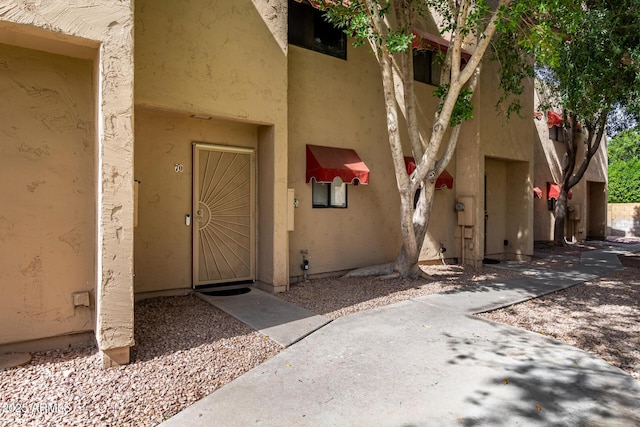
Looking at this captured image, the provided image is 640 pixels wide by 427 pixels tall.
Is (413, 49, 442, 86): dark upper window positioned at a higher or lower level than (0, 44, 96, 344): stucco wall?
higher

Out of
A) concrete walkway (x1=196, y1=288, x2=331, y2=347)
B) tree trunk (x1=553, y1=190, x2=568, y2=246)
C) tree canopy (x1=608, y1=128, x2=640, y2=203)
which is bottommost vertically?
concrete walkway (x1=196, y1=288, x2=331, y2=347)

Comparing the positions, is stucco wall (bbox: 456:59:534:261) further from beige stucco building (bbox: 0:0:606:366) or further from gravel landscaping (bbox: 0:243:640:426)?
gravel landscaping (bbox: 0:243:640:426)

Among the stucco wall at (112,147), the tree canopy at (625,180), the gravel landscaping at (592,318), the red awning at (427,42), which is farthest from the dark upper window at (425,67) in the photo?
the tree canopy at (625,180)

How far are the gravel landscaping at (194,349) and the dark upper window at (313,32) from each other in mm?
5439

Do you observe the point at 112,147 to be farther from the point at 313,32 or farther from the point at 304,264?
the point at 313,32

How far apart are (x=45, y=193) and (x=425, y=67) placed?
9.92m

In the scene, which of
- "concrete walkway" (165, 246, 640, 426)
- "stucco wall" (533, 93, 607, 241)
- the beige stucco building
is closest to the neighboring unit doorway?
"stucco wall" (533, 93, 607, 241)

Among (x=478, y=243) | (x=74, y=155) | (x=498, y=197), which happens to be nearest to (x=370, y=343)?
(x=74, y=155)

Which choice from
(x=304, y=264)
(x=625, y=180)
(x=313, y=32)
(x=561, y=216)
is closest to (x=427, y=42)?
(x=313, y=32)

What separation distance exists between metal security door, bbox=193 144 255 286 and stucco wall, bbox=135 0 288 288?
0.30 metres

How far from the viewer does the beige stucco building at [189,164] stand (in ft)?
13.9

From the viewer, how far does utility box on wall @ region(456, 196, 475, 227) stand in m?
11.1

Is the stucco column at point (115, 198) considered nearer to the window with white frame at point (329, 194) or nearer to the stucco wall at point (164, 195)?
the stucco wall at point (164, 195)

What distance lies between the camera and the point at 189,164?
738 cm
